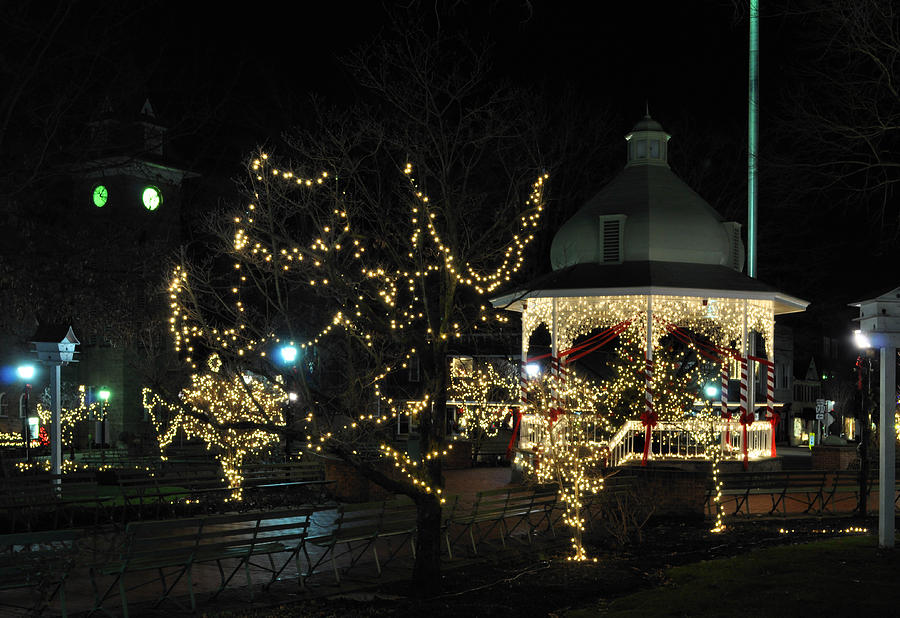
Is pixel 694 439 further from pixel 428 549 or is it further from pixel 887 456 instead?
pixel 428 549

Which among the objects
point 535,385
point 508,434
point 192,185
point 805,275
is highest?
point 192,185

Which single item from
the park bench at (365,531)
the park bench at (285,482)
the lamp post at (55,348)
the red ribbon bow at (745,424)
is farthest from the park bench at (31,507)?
the red ribbon bow at (745,424)

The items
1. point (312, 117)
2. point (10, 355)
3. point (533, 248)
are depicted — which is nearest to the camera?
point (533, 248)

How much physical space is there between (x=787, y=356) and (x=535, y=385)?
51.7 m

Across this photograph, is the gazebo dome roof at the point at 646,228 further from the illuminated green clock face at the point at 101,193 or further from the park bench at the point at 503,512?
the illuminated green clock face at the point at 101,193

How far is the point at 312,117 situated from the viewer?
36.7 meters

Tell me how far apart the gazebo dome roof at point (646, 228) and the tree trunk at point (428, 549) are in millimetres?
13314

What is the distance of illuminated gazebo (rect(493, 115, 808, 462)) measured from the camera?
2212cm

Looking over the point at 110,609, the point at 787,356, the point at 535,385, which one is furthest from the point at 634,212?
the point at 787,356

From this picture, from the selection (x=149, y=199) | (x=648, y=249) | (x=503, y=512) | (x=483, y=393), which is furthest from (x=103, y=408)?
(x=503, y=512)

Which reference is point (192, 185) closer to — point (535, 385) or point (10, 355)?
point (10, 355)

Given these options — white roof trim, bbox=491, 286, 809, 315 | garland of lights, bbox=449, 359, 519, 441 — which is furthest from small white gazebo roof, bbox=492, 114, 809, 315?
garland of lights, bbox=449, 359, 519, 441

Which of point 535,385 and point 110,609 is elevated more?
point 535,385

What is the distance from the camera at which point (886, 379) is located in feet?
43.0
